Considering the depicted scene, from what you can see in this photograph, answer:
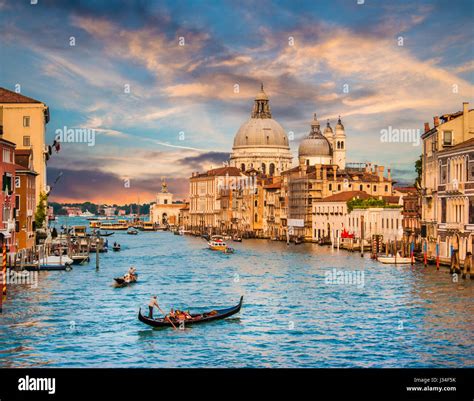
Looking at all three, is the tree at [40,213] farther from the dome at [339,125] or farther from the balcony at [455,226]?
the dome at [339,125]

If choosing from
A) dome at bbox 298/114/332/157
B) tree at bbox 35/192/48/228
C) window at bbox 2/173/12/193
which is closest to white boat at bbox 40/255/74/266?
window at bbox 2/173/12/193

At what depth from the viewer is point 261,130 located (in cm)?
8950

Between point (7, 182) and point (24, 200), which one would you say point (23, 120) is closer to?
point (24, 200)

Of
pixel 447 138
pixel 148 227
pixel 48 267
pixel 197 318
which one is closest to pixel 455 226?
pixel 447 138

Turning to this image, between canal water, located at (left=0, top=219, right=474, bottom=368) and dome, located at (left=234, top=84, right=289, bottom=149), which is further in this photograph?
dome, located at (left=234, top=84, right=289, bottom=149)

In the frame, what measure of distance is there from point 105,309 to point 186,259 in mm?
17619

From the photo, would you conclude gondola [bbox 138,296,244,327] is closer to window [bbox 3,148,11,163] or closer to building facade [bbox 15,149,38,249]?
window [bbox 3,148,11,163]

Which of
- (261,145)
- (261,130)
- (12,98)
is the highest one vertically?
(261,130)

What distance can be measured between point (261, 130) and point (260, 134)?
531 mm

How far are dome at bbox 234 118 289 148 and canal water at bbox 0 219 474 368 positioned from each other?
63.6m

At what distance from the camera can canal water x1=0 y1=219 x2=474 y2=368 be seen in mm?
11703
